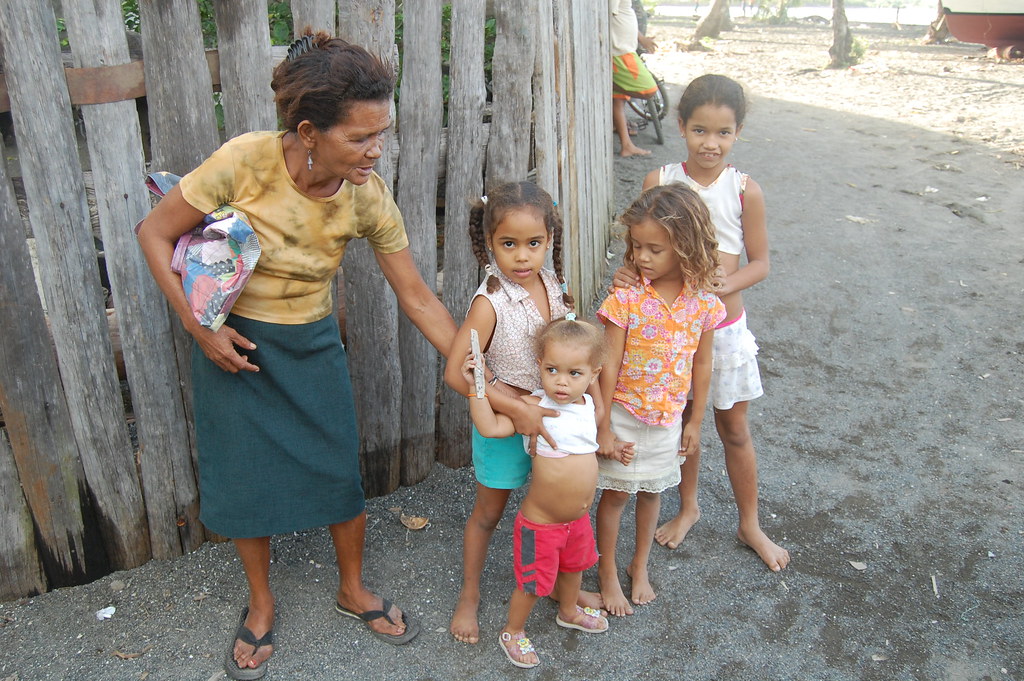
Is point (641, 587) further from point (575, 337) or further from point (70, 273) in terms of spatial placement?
point (70, 273)

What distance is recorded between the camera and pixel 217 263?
2.33 meters

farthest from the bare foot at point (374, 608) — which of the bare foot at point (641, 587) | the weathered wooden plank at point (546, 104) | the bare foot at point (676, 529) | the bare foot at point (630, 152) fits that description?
the bare foot at point (630, 152)

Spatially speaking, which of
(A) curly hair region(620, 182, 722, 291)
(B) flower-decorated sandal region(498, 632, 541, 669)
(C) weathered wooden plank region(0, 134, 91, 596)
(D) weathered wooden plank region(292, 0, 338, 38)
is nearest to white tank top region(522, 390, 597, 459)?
(A) curly hair region(620, 182, 722, 291)

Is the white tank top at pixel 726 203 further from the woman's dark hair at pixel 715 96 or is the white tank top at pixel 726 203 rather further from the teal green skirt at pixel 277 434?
the teal green skirt at pixel 277 434

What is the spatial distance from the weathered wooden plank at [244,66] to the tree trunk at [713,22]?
1404cm

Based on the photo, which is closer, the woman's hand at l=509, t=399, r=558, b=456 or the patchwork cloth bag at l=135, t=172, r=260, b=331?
the patchwork cloth bag at l=135, t=172, r=260, b=331

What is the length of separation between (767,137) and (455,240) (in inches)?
268

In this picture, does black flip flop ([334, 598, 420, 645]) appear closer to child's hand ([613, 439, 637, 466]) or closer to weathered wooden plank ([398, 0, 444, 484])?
weathered wooden plank ([398, 0, 444, 484])

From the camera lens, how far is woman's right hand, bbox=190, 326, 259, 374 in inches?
95.2

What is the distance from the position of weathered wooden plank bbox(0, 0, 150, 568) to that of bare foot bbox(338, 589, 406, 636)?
85 cm

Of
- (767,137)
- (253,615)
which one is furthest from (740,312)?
(767,137)

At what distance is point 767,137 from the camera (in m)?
9.27

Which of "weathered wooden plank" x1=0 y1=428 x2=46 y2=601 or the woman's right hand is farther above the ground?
the woman's right hand

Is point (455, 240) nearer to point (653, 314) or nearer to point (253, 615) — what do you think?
point (653, 314)
